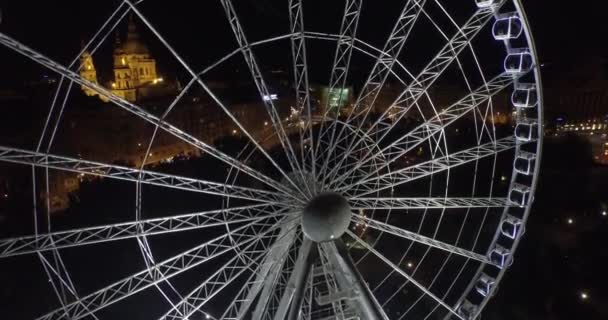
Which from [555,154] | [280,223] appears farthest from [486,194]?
[280,223]

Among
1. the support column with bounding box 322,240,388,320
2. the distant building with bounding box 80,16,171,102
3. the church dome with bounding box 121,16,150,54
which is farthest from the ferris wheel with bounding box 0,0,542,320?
the church dome with bounding box 121,16,150,54

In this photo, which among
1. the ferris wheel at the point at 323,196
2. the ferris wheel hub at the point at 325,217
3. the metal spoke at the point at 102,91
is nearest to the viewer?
the metal spoke at the point at 102,91

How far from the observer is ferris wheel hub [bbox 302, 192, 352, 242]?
10.1m

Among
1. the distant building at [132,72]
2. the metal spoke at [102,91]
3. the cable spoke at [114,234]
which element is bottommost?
the distant building at [132,72]

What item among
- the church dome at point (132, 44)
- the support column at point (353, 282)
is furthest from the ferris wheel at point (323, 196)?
the church dome at point (132, 44)

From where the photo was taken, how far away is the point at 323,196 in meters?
10.4

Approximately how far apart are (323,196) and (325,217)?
524 millimetres

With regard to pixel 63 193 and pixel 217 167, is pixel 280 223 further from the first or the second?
pixel 63 193

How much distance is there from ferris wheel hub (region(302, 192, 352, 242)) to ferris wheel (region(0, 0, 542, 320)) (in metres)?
0.03

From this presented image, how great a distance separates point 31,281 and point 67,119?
20.9 metres

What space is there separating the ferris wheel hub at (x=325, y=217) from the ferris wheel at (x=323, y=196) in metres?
0.03

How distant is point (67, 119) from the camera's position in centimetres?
4078

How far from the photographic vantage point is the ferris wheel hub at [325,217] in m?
10.1

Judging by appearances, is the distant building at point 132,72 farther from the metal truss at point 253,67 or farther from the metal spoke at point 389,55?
the metal truss at point 253,67
